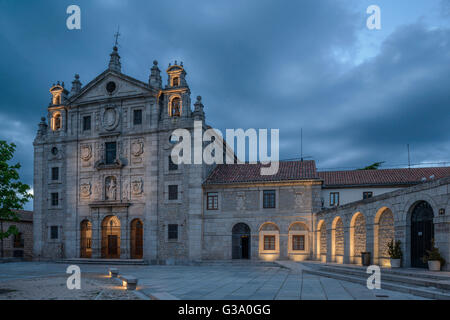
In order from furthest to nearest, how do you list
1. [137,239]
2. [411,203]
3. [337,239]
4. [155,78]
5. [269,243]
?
[155,78]
[137,239]
[269,243]
[337,239]
[411,203]

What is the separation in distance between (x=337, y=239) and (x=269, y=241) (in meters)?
7.02

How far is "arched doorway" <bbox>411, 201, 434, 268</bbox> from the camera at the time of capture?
1723 cm

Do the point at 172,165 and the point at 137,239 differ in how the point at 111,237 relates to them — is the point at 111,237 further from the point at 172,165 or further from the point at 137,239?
the point at 172,165

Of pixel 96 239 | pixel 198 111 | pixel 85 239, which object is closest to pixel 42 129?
pixel 85 239

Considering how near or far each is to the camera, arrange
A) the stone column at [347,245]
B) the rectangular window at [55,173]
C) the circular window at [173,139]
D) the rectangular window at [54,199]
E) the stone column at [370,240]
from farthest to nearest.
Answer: the rectangular window at [55,173] → the rectangular window at [54,199] → the circular window at [173,139] → the stone column at [347,245] → the stone column at [370,240]

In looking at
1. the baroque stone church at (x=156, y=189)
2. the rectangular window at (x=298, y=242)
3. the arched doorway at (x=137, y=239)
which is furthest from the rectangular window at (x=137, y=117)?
the rectangular window at (x=298, y=242)

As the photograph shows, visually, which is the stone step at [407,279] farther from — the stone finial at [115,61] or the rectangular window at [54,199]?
the rectangular window at [54,199]

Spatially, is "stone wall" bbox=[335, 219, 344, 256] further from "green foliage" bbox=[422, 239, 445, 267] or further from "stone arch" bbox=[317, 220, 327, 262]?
"green foliage" bbox=[422, 239, 445, 267]

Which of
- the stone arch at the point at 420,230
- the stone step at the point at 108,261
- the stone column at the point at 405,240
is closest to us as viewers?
the stone arch at the point at 420,230

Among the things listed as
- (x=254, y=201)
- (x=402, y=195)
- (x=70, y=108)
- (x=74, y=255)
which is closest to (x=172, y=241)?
(x=254, y=201)

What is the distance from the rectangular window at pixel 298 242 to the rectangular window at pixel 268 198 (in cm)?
322

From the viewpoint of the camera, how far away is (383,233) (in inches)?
822

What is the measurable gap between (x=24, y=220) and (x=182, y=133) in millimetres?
22621

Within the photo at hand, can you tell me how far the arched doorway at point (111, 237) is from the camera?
35.7m
